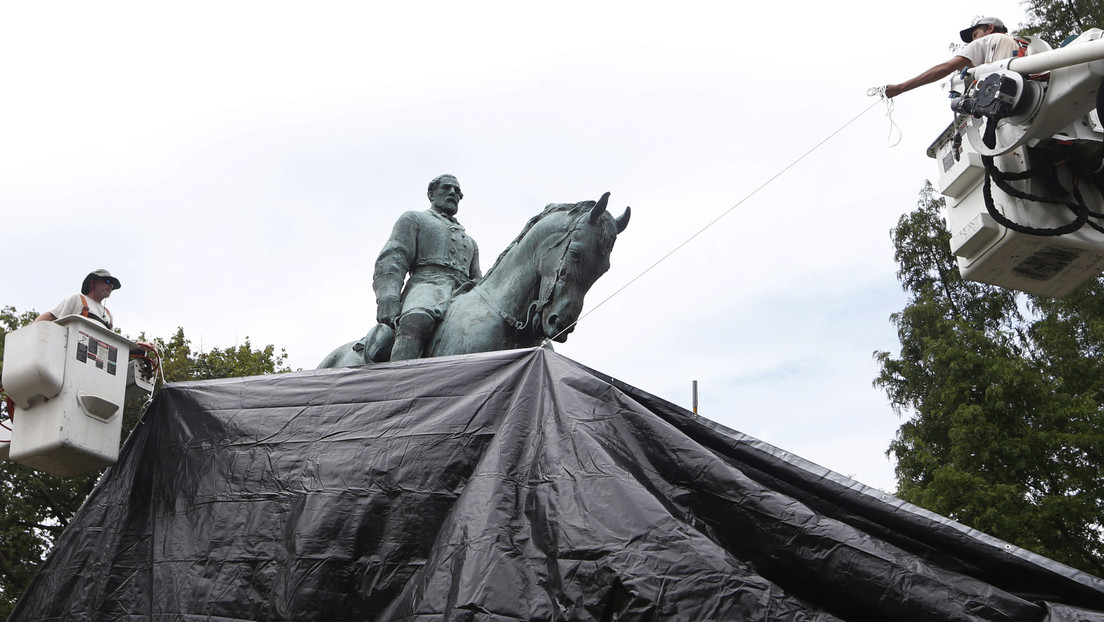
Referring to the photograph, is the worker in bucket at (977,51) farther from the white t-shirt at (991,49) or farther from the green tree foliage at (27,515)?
the green tree foliage at (27,515)

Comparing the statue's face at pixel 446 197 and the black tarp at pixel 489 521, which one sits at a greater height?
the statue's face at pixel 446 197

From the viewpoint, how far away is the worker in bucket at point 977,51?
19.2ft

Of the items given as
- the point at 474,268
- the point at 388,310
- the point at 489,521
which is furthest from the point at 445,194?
the point at 489,521

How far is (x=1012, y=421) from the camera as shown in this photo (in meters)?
14.2

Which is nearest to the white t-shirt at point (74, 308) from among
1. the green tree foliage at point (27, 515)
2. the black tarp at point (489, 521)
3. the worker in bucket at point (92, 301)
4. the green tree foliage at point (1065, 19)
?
the worker in bucket at point (92, 301)

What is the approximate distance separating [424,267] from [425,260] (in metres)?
0.05

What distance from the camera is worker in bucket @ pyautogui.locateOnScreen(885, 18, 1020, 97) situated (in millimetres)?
5852

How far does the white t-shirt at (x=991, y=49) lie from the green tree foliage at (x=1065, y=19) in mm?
10841

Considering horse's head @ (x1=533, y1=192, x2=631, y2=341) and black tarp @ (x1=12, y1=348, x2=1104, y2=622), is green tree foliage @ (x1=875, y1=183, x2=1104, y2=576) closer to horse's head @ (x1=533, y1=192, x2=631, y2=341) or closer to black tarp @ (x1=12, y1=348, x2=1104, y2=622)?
horse's head @ (x1=533, y1=192, x2=631, y2=341)

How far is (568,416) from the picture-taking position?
15.6ft

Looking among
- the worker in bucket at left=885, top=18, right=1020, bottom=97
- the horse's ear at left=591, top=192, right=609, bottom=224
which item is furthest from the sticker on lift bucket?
the worker in bucket at left=885, top=18, right=1020, bottom=97

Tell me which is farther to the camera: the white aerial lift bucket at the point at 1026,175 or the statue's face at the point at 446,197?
the statue's face at the point at 446,197

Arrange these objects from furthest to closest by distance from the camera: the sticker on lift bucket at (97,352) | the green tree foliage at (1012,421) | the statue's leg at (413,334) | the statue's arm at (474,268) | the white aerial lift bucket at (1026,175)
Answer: the green tree foliage at (1012,421) → the statue's arm at (474,268) → the statue's leg at (413,334) → the sticker on lift bucket at (97,352) → the white aerial lift bucket at (1026,175)

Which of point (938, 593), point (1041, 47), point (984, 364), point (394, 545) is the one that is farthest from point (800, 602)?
point (984, 364)
